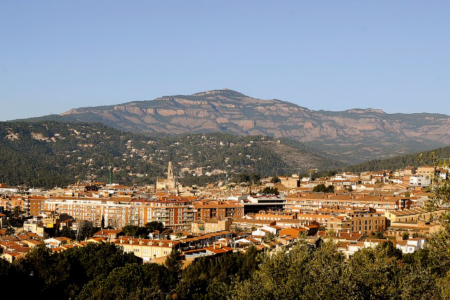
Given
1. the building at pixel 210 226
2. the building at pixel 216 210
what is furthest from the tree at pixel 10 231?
the building at pixel 216 210

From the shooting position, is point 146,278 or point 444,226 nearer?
point 444,226

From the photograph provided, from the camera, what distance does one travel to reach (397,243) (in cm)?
4884

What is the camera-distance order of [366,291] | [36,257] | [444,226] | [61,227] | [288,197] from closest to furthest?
1. [444,226]
2. [366,291]
3. [36,257]
4. [61,227]
5. [288,197]

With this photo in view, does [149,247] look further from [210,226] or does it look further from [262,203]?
[262,203]

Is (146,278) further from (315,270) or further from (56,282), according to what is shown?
(315,270)

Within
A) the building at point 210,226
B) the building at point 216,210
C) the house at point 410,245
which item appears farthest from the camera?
the building at point 216,210

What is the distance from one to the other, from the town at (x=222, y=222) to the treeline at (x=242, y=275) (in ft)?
12.3

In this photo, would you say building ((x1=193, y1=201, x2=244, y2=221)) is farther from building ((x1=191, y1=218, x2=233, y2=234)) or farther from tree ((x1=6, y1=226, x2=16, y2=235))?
tree ((x1=6, y1=226, x2=16, y2=235))

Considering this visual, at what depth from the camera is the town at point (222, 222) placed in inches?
1939

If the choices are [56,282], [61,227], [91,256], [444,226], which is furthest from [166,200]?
[444,226]

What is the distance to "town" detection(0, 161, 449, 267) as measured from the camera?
49250 millimetres

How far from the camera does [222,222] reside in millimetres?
63062

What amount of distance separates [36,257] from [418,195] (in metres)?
41.8

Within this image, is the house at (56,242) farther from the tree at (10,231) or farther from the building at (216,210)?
the building at (216,210)
